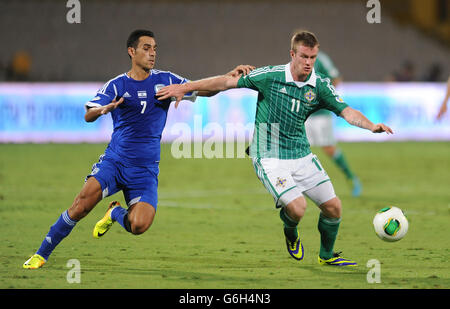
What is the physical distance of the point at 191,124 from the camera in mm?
20219

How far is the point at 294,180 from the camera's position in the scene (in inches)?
291

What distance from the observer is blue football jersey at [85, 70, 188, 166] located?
7.50 metres

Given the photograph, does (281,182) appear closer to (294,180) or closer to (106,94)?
(294,180)

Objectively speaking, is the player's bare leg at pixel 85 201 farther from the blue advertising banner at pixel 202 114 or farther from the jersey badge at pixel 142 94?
the blue advertising banner at pixel 202 114

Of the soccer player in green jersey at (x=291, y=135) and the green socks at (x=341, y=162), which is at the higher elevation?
the green socks at (x=341, y=162)

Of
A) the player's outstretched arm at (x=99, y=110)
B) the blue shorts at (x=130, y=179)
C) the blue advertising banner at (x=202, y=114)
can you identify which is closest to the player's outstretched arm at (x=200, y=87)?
the player's outstretched arm at (x=99, y=110)

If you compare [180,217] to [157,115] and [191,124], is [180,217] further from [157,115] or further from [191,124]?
[191,124]

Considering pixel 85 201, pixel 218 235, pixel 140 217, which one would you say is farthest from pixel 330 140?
pixel 85 201

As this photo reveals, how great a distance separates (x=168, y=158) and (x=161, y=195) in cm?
562

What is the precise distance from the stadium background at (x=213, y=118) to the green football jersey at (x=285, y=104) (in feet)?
3.81

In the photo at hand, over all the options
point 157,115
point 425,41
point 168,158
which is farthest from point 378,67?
point 157,115

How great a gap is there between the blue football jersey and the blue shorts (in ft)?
0.22

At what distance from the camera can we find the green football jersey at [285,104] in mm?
7359

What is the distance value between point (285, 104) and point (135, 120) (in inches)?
58.2
